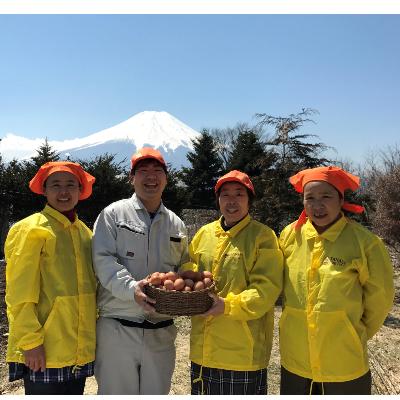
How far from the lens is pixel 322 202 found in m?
2.89

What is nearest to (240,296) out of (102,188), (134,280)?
(134,280)

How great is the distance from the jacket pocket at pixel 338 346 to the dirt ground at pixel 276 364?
89.2 inches

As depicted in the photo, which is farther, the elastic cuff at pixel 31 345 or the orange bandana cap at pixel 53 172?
the orange bandana cap at pixel 53 172

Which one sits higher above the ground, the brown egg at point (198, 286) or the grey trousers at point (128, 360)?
the brown egg at point (198, 286)

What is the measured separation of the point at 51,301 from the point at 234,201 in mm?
1448

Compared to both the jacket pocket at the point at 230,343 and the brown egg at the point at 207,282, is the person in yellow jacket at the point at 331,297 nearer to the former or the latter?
the jacket pocket at the point at 230,343

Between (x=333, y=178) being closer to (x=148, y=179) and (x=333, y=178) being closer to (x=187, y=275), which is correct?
(x=187, y=275)

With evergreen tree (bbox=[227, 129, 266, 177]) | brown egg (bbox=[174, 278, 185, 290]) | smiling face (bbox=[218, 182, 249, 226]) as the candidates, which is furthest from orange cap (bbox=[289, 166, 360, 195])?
evergreen tree (bbox=[227, 129, 266, 177])

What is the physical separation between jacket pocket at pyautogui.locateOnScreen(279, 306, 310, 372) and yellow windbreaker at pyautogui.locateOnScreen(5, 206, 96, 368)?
53.1 inches

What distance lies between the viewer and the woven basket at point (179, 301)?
104 inches

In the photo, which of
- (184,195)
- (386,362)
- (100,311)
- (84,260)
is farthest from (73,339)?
(184,195)

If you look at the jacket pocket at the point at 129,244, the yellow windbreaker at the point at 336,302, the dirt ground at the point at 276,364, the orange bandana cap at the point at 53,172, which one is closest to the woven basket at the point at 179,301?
the jacket pocket at the point at 129,244

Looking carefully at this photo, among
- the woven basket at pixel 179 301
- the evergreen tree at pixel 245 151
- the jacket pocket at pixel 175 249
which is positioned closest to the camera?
the woven basket at pixel 179 301

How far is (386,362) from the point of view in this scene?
588 cm
